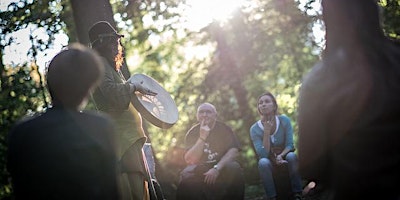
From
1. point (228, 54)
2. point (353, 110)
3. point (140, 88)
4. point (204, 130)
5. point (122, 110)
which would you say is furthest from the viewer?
point (228, 54)

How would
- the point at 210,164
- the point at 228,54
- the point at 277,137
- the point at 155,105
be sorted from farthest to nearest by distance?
1. the point at 228,54
2. the point at 210,164
3. the point at 277,137
4. the point at 155,105

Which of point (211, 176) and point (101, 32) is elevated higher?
point (101, 32)

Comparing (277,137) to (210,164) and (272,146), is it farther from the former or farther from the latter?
(210,164)

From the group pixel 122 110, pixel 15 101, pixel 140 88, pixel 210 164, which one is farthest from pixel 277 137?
pixel 122 110

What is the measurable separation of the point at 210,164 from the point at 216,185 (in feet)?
1.10

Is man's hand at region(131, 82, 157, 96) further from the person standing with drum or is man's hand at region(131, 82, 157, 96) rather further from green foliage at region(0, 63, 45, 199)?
green foliage at region(0, 63, 45, 199)

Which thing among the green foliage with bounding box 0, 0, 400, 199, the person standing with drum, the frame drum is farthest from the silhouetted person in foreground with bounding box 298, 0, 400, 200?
the green foliage with bounding box 0, 0, 400, 199

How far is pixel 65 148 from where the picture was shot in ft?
9.83

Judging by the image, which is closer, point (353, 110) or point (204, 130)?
point (353, 110)

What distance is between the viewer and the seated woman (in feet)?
26.5

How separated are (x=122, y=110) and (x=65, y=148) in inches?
80.9

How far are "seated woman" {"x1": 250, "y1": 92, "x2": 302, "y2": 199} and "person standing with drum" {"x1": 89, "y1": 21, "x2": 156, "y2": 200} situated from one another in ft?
10.8

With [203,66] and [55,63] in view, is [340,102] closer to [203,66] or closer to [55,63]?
[55,63]

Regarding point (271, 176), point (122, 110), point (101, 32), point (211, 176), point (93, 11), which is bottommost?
point (271, 176)
